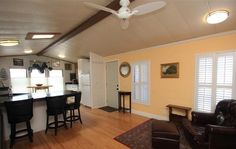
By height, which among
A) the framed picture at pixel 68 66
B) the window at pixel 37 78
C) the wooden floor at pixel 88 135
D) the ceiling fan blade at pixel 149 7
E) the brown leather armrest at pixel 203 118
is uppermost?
the ceiling fan blade at pixel 149 7


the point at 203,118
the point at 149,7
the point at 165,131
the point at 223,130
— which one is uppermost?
the point at 149,7

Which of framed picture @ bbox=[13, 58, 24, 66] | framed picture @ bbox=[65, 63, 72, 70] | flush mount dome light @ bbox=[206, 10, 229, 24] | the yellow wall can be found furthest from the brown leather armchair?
framed picture @ bbox=[13, 58, 24, 66]

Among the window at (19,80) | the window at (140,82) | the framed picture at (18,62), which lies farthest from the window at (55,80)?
the window at (140,82)

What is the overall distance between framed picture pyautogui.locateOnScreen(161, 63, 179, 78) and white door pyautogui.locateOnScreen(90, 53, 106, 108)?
2914 mm

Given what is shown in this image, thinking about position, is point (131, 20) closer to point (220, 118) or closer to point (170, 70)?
point (170, 70)

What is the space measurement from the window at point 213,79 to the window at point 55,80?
27.5ft

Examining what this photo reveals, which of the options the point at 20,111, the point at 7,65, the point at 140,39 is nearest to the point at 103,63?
the point at 140,39

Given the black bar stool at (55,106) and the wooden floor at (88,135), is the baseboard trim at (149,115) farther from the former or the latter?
the black bar stool at (55,106)

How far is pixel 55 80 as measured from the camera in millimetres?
8922

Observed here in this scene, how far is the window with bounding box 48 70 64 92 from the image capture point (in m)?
8.78

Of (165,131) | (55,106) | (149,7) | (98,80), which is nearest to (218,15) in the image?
(149,7)

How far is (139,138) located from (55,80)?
7.67 meters

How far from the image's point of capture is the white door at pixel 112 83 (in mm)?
5672

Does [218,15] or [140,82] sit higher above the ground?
[218,15]
